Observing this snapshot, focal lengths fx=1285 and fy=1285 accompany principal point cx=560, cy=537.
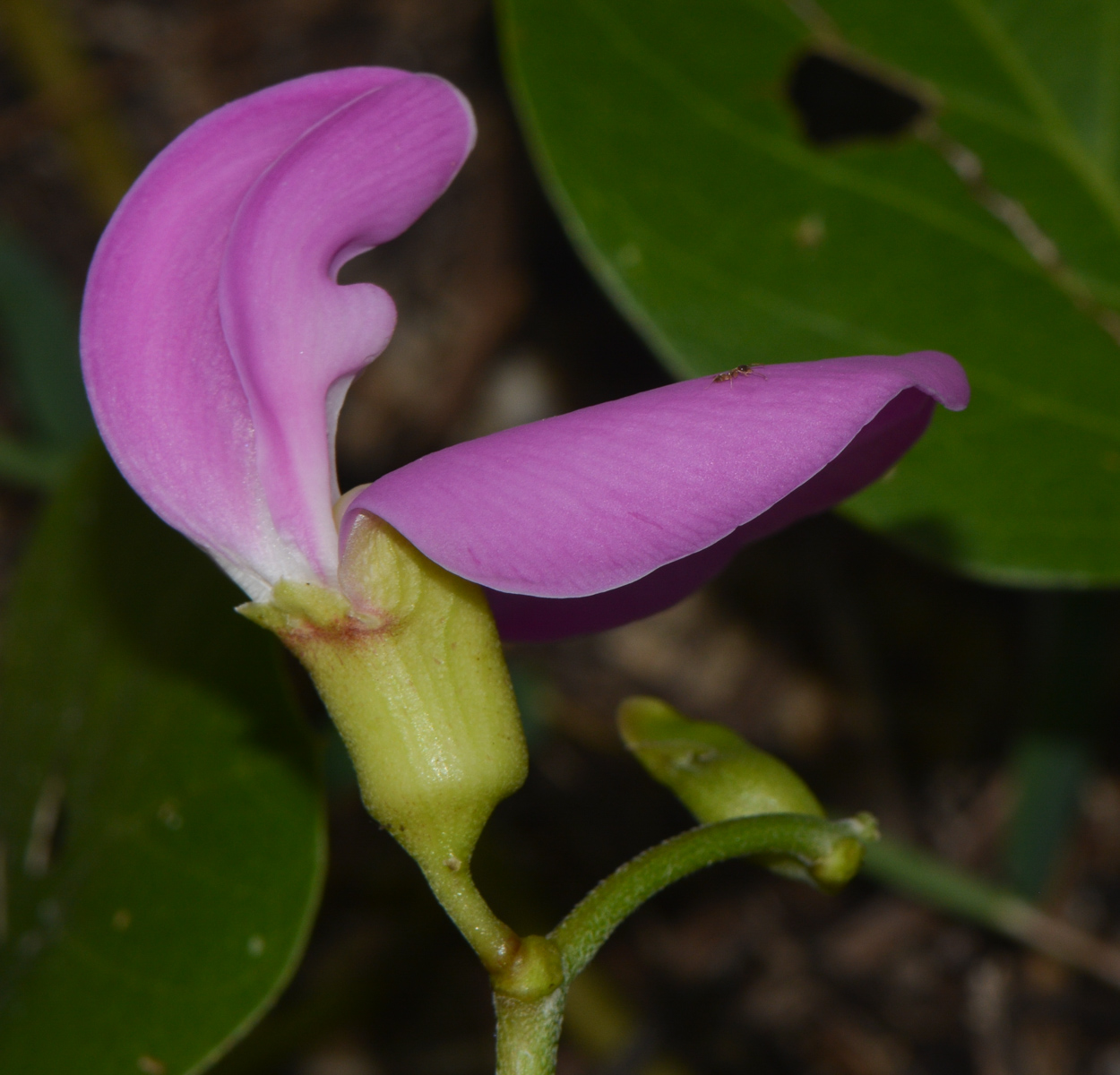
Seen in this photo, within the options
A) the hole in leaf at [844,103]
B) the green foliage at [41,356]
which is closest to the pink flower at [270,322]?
the hole in leaf at [844,103]

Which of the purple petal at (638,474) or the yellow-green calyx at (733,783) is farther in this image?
the yellow-green calyx at (733,783)

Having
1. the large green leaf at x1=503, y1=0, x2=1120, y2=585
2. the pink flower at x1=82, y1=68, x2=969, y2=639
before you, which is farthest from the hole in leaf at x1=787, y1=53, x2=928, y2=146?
the pink flower at x1=82, y1=68, x2=969, y2=639

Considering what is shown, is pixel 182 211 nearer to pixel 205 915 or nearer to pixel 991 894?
pixel 205 915

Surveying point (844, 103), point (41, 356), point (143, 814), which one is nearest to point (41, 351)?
point (41, 356)

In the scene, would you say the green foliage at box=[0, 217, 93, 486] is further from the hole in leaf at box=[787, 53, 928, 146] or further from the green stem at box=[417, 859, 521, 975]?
the green stem at box=[417, 859, 521, 975]

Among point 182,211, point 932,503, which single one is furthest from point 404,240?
point 182,211

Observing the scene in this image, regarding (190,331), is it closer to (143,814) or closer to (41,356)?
(143,814)

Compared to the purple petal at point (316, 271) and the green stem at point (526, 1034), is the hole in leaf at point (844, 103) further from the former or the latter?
the green stem at point (526, 1034)
